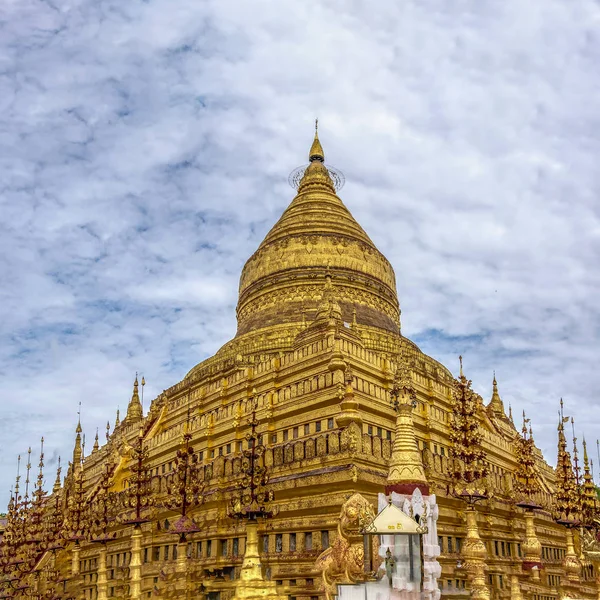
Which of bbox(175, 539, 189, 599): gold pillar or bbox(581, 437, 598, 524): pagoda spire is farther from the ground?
bbox(581, 437, 598, 524): pagoda spire

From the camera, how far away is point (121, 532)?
1447 inches

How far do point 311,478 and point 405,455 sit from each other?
23.7ft

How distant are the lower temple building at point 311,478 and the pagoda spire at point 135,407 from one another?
241 cm

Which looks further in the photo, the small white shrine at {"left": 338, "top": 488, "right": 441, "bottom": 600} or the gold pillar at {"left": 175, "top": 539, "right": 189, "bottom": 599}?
the gold pillar at {"left": 175, "top": 539, "right": 189, "bottom": 599}

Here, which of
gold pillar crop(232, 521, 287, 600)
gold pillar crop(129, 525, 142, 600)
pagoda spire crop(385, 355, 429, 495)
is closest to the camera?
pagoda spire crop(385, 355, 429, 495)

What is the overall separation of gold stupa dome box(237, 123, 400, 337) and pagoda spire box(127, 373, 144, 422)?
10.7m

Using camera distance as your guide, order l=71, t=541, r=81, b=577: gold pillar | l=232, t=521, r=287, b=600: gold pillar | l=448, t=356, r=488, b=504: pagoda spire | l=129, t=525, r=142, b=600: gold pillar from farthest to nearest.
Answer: l=71, t=541, r=81, b=577: gold pillar
l=129, t=525, r=142, b=600: gold pillar
l=448, t=356, r=488, b=504: pagoda spire
l=232, t=521, r=287, b=600: gold pillar

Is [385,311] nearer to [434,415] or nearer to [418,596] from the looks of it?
[434,415]

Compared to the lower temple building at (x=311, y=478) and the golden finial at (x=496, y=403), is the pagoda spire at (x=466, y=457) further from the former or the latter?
the golden finial at (x=496, y=403)

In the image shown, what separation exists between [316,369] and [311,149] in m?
31.2

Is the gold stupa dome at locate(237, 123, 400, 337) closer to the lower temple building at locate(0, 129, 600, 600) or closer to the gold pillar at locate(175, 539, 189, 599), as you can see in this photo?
the lower temple building at locate(0, 129, 600, 600)

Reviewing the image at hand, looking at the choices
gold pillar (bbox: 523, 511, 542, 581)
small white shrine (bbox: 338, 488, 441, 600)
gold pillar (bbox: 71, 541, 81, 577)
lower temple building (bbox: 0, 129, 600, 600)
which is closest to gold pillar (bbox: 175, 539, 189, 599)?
lower temple building (bbox: 0, 129, 600, 600)

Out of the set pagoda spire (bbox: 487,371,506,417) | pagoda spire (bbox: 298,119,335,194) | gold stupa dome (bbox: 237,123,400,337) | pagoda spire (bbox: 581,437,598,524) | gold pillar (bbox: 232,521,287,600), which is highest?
pagoda spire (bbox: 298,119,335,194)

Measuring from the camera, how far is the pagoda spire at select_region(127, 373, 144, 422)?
52.8 meters
